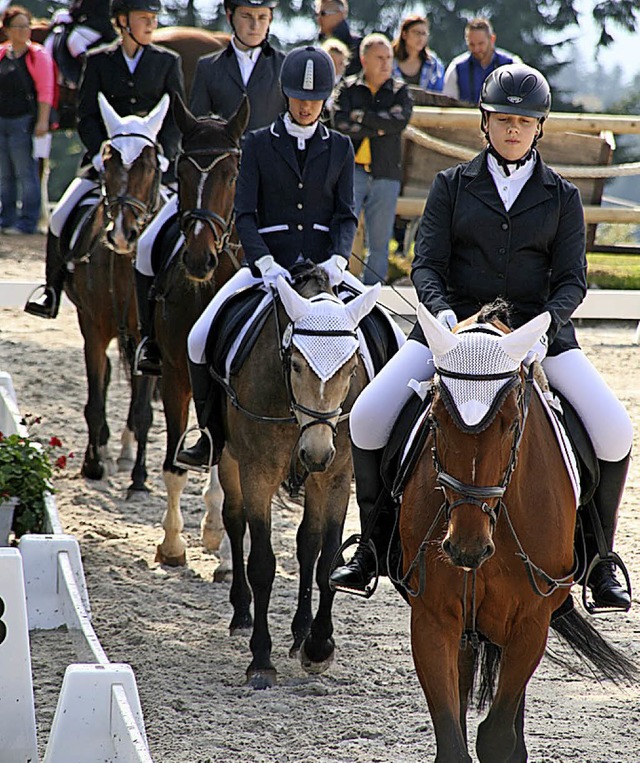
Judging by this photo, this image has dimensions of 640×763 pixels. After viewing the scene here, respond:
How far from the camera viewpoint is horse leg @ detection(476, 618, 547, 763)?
14.5ft

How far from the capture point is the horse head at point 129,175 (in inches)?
330

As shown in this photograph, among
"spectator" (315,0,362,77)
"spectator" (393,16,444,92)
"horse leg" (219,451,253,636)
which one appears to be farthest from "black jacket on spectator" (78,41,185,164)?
"spectator" (393,16,444,92)

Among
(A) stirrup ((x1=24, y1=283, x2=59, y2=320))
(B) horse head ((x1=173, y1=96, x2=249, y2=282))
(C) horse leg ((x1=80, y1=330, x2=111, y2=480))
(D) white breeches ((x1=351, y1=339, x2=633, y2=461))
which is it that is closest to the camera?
(D) white breeches ((x1=351, y1=339, x2=633, y2=461))

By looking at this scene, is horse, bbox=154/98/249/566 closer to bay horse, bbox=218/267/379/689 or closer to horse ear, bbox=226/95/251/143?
horse ear, bbox=226/95/251/143

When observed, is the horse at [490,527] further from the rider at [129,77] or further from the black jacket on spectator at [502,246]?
the rider at [129,77]

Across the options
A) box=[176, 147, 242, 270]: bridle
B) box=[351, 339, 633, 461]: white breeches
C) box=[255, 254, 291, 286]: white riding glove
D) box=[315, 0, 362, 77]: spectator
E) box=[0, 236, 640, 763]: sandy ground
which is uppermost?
box=[315, 0, 362, 77]: spectator

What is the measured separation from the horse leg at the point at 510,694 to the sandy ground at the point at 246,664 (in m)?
0.84

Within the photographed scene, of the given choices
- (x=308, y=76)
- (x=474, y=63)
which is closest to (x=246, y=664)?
(x=308, y=76)

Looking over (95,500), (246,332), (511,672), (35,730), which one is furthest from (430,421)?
(95,500)

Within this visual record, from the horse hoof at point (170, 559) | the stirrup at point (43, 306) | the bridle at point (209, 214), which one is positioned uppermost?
the bridle at point (209, 214)

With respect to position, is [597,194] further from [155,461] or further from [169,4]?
[169,4]

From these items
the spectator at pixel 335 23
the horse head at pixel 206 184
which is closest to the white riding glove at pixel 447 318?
the horse head at pixel 206 184

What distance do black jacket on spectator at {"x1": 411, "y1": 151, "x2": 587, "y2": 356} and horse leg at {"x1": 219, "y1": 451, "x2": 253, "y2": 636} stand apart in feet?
7.58

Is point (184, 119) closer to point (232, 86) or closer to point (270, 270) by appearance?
point (232, 86)
